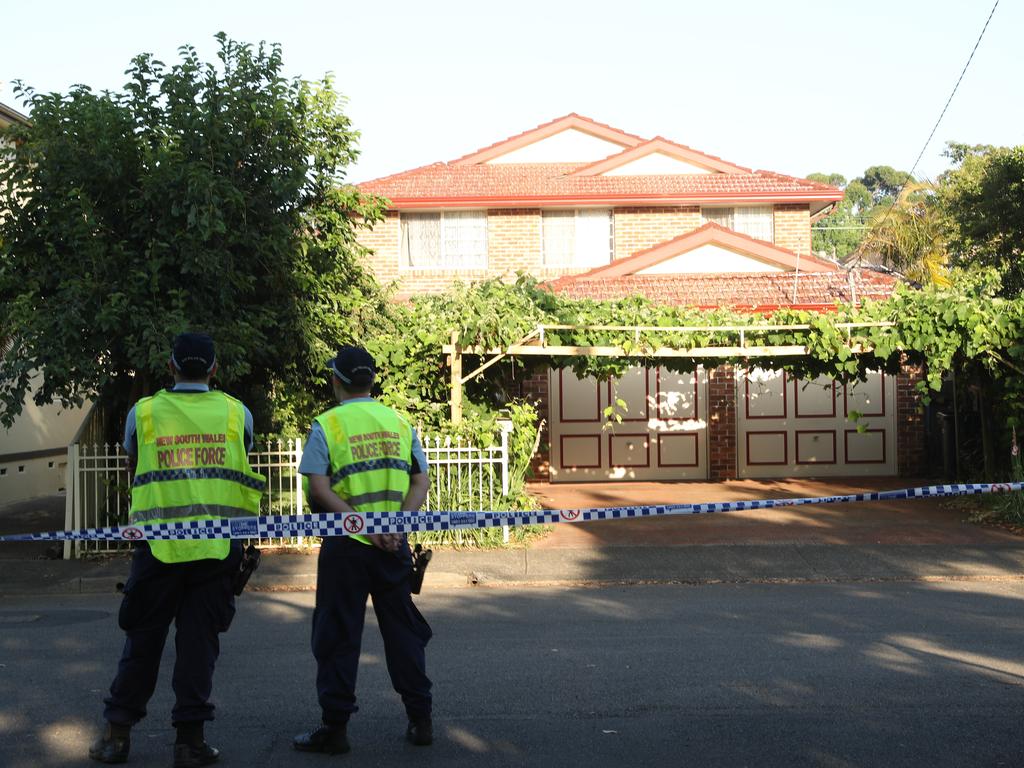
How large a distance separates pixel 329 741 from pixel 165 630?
875 mm

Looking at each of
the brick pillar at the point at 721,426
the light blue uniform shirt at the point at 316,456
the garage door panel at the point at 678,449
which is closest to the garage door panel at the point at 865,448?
the brick pillar at the point at 721,426

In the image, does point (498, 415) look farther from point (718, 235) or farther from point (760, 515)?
point (718, 235)

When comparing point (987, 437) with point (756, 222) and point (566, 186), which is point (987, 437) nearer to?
point (756, 222)

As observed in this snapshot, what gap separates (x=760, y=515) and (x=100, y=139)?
30.3 ft

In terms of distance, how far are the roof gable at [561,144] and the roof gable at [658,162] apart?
4.05 feet

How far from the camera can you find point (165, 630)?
200 inches

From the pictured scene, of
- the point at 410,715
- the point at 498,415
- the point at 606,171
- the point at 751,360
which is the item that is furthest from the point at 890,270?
the point at 410,715

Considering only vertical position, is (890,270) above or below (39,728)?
above

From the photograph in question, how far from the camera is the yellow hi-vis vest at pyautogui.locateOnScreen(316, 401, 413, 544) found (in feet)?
17.1

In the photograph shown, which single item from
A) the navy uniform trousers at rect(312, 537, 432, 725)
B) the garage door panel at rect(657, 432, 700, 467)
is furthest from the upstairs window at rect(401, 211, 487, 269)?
the navy uniform trousers at rect(312, 537, 432, 725)

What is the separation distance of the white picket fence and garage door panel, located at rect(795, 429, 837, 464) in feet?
28.2

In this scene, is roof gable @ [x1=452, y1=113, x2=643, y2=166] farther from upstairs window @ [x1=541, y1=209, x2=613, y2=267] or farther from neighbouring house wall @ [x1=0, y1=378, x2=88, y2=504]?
neighbouring house wall @ [x1=0, y1=378, x2=88, y2=504]

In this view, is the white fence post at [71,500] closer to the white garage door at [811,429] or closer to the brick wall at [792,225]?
the white garage door at [811,429]

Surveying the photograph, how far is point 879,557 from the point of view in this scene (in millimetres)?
11914
